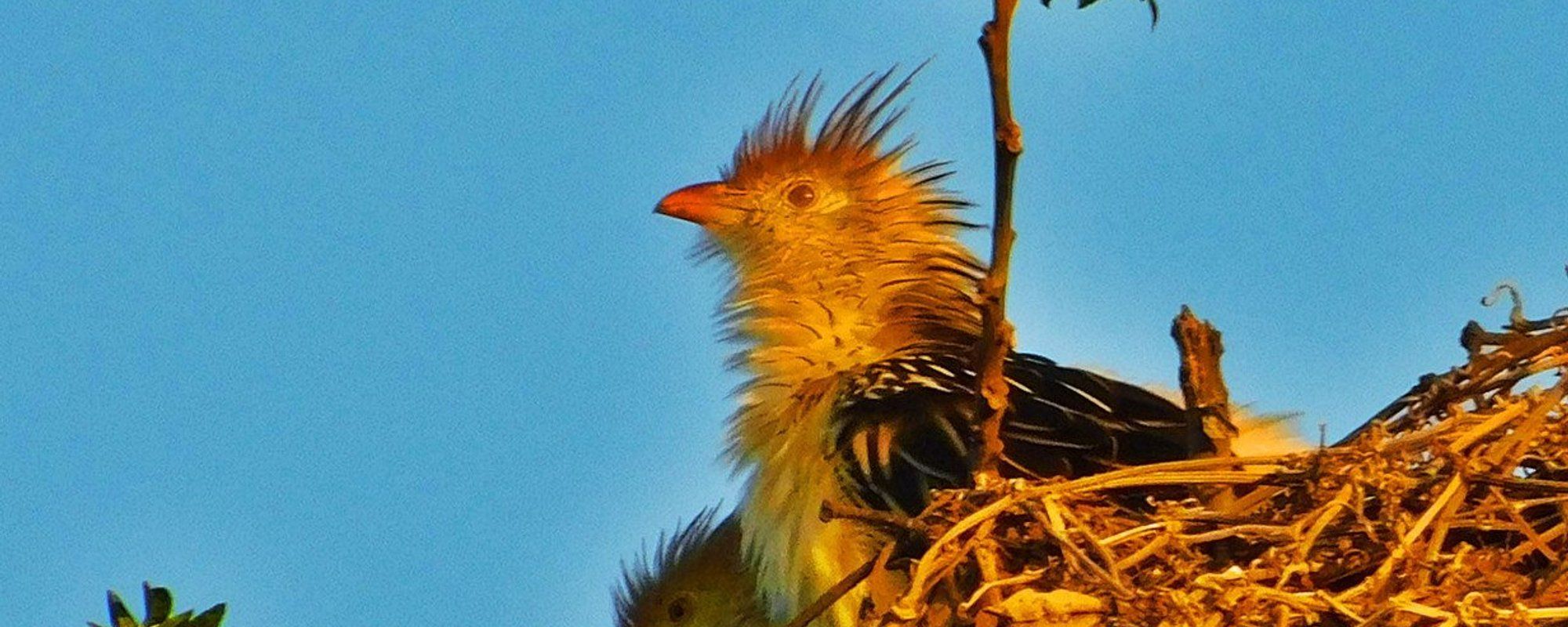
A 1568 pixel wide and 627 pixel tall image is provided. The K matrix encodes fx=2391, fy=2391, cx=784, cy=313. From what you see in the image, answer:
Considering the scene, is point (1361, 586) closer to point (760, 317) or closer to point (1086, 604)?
point (1086, 604)

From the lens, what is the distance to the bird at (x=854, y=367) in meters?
3.51

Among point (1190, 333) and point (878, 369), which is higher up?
point (878, 369)

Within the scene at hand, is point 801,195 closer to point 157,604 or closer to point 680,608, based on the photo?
point 680,608

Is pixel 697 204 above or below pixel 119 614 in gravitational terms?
above

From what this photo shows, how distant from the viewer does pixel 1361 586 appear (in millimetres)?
2799

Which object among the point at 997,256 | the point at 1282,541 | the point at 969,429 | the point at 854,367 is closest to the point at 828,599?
the point at 997,256

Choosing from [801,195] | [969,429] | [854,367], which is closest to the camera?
[969,429]

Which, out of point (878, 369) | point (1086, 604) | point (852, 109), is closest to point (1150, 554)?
point (1086, 604)

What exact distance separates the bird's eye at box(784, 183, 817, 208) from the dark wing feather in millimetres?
939

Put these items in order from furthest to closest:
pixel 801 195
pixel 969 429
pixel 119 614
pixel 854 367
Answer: pixel 801 195, pixel 854 367, pixel 969 429, pixel 119 614

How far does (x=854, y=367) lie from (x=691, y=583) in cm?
100

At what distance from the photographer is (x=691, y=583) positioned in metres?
4.75

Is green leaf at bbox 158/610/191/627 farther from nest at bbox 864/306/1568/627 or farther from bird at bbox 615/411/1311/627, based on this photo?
bird at bbox 615/411/1311/627

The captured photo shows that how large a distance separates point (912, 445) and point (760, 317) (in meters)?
0.82
